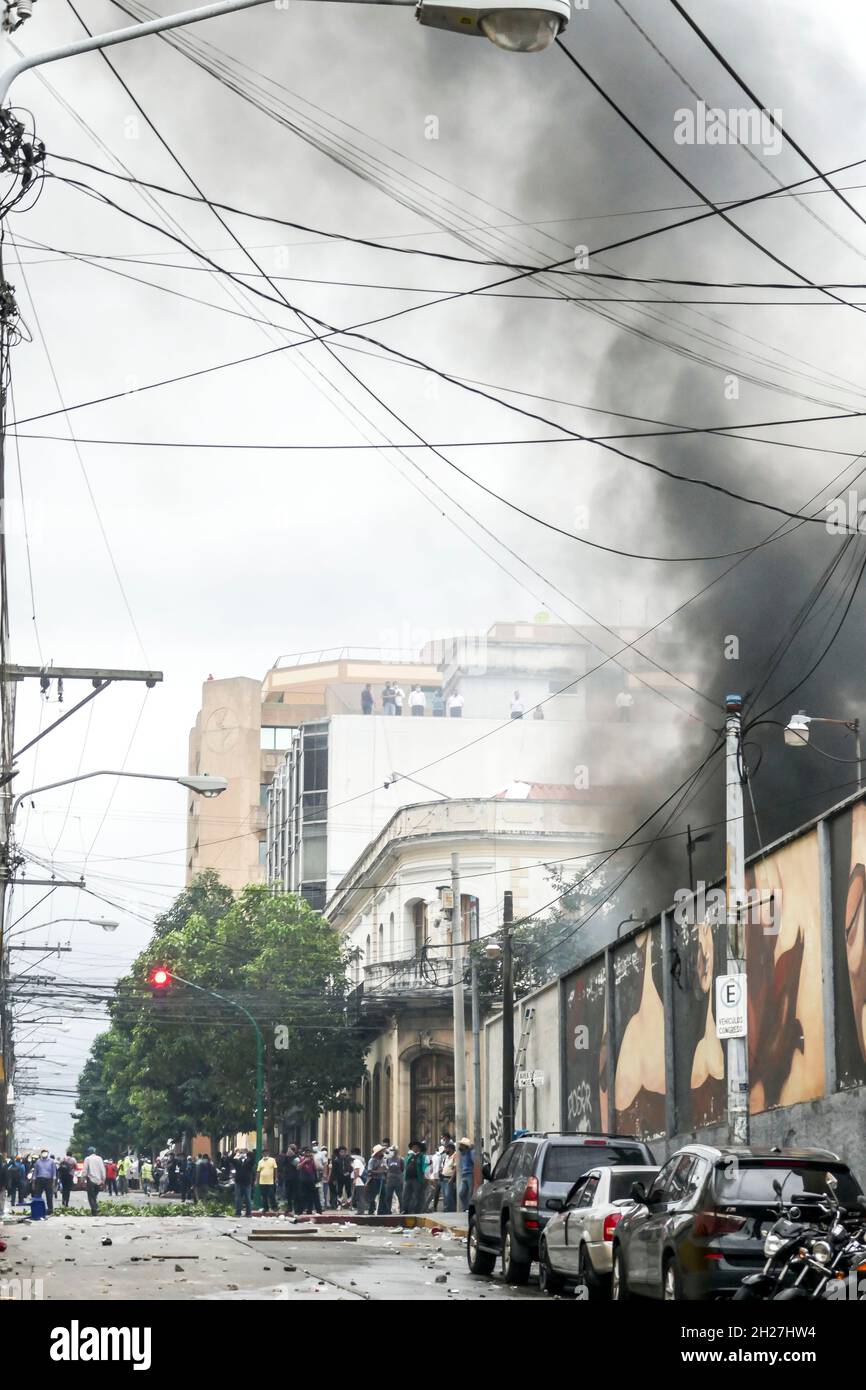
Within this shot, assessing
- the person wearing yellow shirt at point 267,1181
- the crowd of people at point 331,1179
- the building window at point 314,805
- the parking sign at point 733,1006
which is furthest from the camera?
the building window at point 314,805

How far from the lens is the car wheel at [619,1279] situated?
14548 mm

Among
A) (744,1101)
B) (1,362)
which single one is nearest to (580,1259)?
(744,1101)

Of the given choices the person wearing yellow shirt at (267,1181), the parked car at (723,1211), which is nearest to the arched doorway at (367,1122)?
the person wearing yellow shirt at (267,1181)

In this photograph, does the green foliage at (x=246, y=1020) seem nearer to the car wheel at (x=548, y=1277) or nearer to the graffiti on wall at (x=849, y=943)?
the graffiti on wall at (x=849, y=943)

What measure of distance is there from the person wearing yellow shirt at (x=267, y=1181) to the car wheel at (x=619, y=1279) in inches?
1124

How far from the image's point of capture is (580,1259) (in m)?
16.4

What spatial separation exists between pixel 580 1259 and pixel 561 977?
21146 mm

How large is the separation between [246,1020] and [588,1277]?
4331 centimetres

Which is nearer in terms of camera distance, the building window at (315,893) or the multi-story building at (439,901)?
the multi-story building at (439,901)

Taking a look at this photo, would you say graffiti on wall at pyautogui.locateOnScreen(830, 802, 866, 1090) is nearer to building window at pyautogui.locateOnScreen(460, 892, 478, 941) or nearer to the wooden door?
building window at pyautogui.locateOnScreen(460, 892, 478, 941)

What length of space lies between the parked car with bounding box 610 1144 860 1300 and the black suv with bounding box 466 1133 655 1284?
5.41m

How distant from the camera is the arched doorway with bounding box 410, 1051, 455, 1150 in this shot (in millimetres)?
56000

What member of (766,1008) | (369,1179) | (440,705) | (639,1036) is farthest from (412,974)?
(766,1008)
